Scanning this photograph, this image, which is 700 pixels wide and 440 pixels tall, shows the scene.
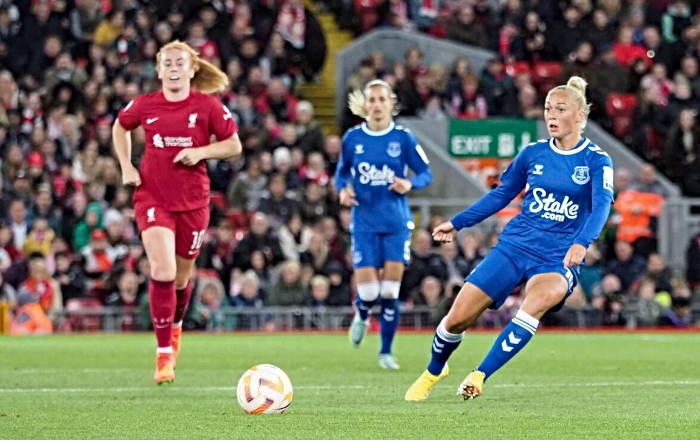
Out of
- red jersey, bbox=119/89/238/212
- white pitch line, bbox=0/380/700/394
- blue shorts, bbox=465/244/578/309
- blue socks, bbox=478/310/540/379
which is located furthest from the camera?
red jersey, bbox=119/89/238/212

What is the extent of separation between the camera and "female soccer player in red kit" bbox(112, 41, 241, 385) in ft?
37.6

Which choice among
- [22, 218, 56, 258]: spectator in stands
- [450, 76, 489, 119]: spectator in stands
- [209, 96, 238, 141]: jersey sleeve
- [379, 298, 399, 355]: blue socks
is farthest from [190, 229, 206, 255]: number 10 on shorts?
[450, 76, 489, 119]: spectator in stands

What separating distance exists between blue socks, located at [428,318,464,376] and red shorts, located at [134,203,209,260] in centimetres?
259

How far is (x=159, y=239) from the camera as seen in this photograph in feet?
37.3

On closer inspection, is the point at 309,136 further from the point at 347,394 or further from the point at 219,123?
the point at 347,394

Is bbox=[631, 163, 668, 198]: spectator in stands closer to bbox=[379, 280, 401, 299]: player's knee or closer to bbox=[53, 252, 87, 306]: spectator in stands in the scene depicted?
bbox=[53, 252, 87, 306]: spectator in stands

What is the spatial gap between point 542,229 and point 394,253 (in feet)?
14.3

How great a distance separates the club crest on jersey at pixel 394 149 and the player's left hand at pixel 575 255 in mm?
4888

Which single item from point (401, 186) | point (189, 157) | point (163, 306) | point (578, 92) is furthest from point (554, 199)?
point (401, 186)

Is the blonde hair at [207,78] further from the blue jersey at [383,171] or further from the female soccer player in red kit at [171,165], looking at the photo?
the blue jersey at [383,171]

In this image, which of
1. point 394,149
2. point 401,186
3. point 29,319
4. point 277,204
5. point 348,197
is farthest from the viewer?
point 277,204

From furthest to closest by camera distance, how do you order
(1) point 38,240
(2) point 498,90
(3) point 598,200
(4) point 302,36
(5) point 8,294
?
(4) point 302,36 < (2) point 498,90 < (1) point 38,240 < (5) point 8,294 < (3) point 598,200

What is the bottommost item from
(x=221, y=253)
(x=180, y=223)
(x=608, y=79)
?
(x=221, y=253)

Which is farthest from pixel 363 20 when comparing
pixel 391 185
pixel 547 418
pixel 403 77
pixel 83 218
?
pixel 547 418
